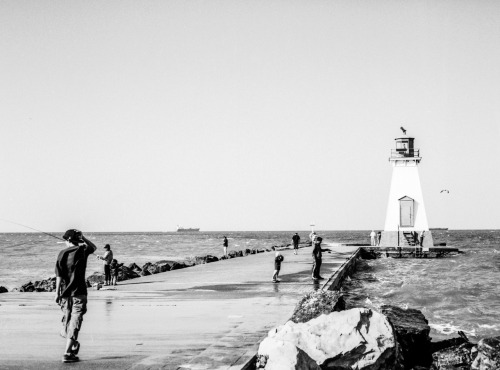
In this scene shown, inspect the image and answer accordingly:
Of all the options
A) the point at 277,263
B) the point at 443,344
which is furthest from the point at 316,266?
the point at 443,344

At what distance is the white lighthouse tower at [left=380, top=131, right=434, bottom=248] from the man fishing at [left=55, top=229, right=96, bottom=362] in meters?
39.4

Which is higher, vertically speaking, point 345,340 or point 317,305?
point 317,305

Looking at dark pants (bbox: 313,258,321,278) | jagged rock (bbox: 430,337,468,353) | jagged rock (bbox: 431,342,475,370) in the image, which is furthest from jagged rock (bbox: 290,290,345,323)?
dark pants (bbox: 313,258,321,278)

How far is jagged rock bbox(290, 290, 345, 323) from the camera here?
10.0 m

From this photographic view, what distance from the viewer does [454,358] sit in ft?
31.1

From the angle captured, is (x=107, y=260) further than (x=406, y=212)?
No

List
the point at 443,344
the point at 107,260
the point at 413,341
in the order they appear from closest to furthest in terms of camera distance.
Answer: the point at 413,341
the point at 443,344
the point at 107,260

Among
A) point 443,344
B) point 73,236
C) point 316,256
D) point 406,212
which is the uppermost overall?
point 406,212

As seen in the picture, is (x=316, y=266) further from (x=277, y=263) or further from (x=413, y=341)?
(x=413, y=341)

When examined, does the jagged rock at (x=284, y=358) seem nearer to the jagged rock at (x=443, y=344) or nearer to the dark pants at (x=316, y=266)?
the jagged rock at (x=443, y=344)

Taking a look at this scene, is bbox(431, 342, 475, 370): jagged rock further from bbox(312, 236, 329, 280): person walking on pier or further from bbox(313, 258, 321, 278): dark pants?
bbox(313, 258, 321, 278): dark pants

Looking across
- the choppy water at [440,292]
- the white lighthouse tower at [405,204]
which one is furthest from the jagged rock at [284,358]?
the white lighthouse tower at [405,204]

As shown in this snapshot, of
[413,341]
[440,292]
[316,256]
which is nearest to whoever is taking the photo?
[413,341]

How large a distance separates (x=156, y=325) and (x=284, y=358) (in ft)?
14.8
